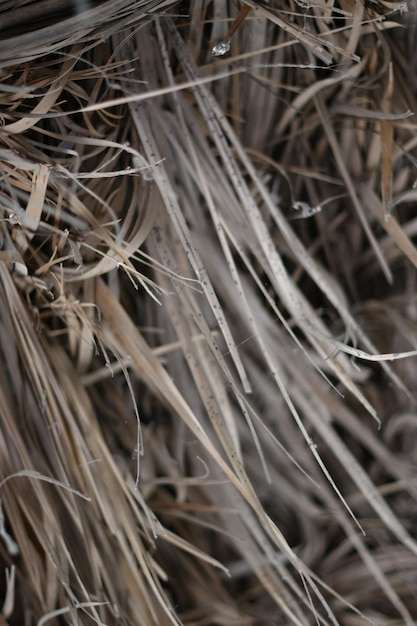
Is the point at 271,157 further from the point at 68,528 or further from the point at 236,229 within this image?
the point at 68,528

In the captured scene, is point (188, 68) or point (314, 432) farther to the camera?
point (314, 432)

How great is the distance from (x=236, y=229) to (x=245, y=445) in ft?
0.71

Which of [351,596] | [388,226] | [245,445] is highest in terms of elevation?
[388,226]

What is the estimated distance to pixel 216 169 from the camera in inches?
18.8

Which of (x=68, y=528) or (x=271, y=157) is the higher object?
(x=271, y=157)

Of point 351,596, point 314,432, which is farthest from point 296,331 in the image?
point 351,596

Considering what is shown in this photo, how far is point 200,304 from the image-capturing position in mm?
503

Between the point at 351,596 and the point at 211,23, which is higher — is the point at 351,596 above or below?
below

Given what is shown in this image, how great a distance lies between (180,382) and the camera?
0.53 metres

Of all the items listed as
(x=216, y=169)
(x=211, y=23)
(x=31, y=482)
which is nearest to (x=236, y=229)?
(x=216, y=169)

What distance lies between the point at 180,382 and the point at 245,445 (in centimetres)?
10

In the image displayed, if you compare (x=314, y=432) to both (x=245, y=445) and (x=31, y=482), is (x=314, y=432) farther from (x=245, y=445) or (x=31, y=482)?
(x=31, y=482)

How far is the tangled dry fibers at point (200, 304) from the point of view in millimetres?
415

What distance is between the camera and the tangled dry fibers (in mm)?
415
